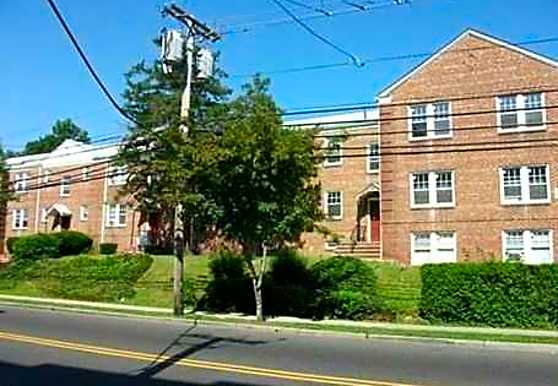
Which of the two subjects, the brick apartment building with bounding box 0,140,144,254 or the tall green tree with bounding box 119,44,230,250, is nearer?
the tall green tree with bounding box 119,44,230,250

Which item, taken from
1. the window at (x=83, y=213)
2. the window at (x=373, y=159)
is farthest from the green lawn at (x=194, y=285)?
the window at (x=83, y=213)

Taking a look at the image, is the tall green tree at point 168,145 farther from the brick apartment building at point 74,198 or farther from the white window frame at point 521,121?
the white window frame at point 521,121

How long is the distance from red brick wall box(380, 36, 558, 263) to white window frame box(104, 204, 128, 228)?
2167 cm

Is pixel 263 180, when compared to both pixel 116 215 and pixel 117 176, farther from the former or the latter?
pixel 116 215

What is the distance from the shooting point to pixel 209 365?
11273 mm

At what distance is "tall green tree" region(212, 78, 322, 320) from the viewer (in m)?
19.7

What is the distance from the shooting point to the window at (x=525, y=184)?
3067cm

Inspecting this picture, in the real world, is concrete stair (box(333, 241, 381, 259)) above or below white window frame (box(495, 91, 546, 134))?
below

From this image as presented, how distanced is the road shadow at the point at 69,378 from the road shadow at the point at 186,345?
46 cm

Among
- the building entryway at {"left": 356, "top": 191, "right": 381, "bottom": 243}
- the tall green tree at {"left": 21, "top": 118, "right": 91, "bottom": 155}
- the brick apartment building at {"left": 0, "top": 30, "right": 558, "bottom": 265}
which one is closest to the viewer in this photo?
the brick apartment building at {"left": 0, "top": 30, "right": 558, "bottom": 265}

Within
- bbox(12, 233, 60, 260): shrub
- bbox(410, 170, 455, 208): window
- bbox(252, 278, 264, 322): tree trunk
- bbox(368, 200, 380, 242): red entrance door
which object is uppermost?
bbox(410, 170, 455, 208): window

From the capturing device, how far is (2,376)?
10.1m

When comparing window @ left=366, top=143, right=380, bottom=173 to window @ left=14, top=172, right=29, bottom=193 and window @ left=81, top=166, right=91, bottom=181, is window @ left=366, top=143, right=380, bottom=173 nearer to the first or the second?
window @ left=81, top=166, right=91, bottom=181

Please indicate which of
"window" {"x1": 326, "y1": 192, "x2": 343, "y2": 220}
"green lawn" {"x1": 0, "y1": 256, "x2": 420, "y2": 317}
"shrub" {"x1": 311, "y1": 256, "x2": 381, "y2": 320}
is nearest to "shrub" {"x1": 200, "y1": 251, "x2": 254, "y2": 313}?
"green lawn" {"x1": 0, "y1": 256, "x2": 420, "y2": 317}
